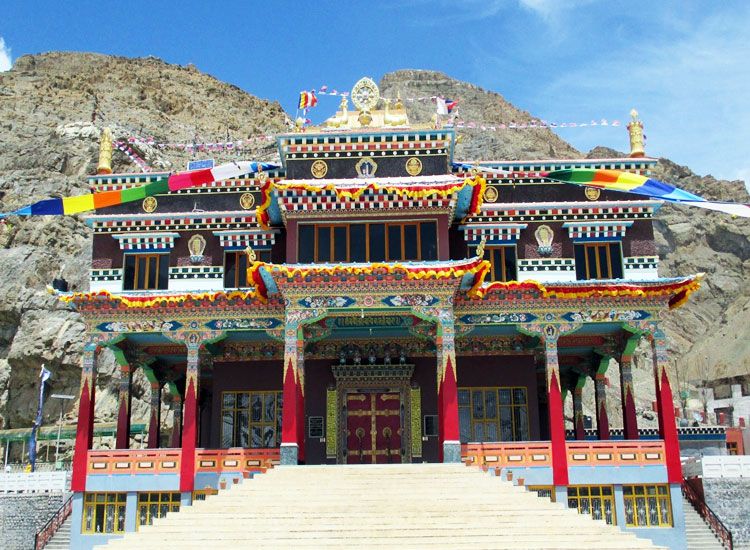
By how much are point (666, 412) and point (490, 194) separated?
10542 mm

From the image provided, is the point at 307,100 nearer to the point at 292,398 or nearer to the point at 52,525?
the point at 292,398

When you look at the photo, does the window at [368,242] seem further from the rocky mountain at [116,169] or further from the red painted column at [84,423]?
the rocky mountain at [116,169]

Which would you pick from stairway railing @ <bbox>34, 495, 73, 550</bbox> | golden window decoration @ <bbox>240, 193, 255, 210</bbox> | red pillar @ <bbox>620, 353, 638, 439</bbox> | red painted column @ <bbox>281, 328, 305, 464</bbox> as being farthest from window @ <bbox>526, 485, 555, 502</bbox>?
stairway railing @ <bbox>34, 495, 73, 550</bbox>

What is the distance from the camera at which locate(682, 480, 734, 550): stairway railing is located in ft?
92.5

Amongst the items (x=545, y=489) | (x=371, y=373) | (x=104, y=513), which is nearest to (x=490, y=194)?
(x=371, y=373)

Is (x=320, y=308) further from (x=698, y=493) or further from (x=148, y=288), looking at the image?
(x=698, y=493)

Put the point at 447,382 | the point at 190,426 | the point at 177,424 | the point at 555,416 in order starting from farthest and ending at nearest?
the point at 177,424
the point at 190,426
the point at 555,416
the point at 447,382

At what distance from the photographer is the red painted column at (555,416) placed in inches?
1037

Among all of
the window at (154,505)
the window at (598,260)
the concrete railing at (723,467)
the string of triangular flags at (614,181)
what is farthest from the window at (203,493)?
the concrete railing at (723,467)

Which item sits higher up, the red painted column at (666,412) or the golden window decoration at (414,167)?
the golden window decoration at (414,167)

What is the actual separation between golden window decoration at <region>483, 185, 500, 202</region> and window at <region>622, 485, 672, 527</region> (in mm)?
11795

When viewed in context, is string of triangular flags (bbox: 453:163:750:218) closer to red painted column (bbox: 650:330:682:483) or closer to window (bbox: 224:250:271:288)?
red painted column (bbox: 650:330:682:483)

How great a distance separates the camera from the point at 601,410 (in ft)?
111

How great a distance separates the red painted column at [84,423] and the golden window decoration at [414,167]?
42.2ft
